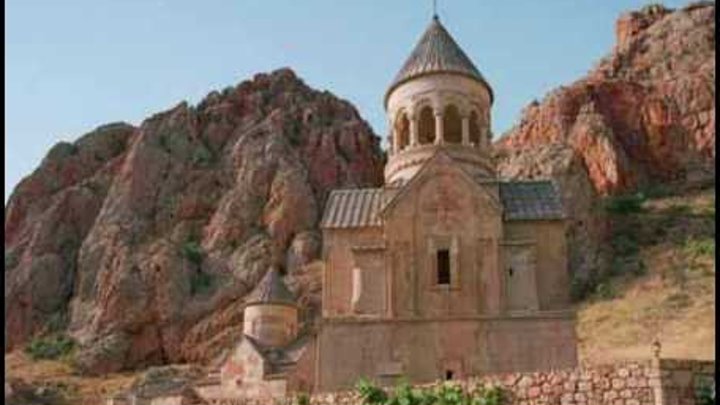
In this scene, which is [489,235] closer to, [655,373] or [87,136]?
[655,373]

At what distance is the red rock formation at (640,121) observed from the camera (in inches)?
2072

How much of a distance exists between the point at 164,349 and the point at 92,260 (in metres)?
7.81

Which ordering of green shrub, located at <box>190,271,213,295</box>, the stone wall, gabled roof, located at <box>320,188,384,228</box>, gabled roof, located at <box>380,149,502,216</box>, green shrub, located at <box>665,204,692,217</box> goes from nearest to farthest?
the stone wall < gabled roof, located at <box>380,149,502,216</box> < gabled roof, located at <box>320,188,384,228</box> < green shrub, located at <box>190,271,213,295</box> < green shrub, located at <box>665,204,692,217</box>

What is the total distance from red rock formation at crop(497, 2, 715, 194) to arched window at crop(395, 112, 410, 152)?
102 feet

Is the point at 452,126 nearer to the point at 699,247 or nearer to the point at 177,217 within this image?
the point at 699,247

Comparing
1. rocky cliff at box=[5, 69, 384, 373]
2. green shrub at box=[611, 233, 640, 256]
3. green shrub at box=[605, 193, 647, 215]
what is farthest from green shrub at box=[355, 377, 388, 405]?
green shrub at box=[605, 193, 647, 215]

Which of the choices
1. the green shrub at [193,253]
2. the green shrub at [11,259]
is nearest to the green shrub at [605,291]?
the green shrub at [193,253]

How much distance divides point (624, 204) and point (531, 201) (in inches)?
1189

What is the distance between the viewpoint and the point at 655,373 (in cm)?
1198

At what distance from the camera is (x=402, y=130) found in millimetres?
21422

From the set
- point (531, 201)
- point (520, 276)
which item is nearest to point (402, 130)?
point (531, 201)

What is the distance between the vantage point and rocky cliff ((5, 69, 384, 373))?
4191 centimetres

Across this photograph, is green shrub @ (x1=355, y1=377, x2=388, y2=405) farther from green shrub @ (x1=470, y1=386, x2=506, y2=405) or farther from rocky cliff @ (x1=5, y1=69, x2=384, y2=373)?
rocky cliff @ (x1=5, y1=69, x2=384, y2=373)

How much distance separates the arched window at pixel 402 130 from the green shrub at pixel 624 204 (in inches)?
1097
